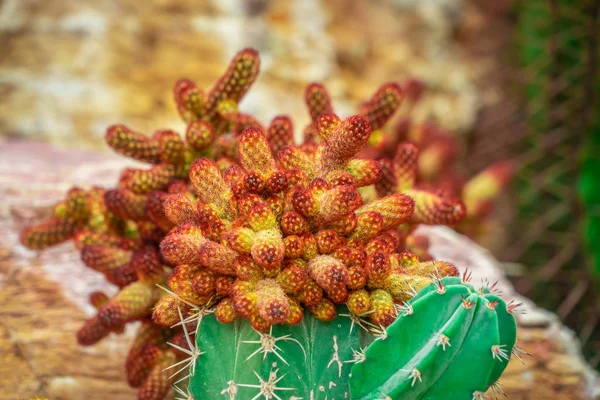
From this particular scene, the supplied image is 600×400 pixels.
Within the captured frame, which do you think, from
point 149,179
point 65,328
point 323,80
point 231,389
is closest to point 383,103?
point 149,179

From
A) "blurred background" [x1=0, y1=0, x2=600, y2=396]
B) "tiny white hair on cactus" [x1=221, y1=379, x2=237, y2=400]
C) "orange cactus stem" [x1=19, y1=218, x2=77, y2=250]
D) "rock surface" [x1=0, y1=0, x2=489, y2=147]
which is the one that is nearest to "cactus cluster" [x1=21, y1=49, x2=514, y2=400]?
"tiny white hair on cactus" [x1=221, y1=379, x2=237, y2=400]

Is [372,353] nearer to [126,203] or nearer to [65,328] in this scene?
[126,203]

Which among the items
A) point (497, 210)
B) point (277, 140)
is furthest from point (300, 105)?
point (277, 140)

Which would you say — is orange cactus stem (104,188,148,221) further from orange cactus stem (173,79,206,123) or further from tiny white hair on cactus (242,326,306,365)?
tiny white hair on cactus (242,326,306,365)

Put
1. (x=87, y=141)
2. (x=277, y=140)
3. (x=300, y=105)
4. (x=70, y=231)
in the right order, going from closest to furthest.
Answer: (x=277, y=140) < (x=70, y=231) < (x=87, y=141) < (x=300, y=105)

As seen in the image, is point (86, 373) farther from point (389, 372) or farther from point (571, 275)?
point (571, 275)

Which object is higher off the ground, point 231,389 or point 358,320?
point 358,320

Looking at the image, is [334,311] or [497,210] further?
[497,210]
